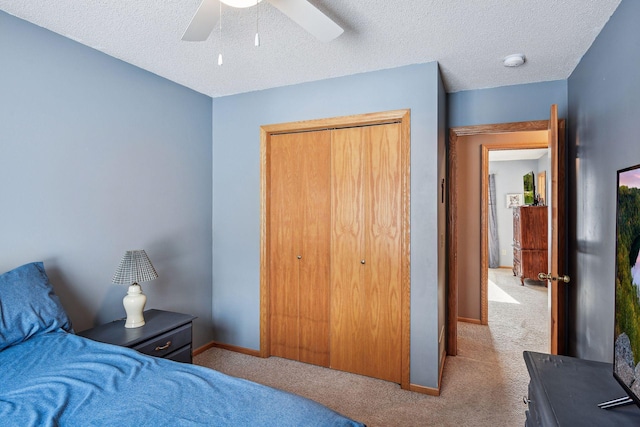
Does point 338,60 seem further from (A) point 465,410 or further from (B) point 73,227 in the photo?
(A) point 465,410

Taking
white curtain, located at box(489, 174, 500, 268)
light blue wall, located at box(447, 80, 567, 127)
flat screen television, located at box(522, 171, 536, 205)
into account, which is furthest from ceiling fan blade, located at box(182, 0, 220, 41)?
white curtain, located at box(489, 174, 500, 268)

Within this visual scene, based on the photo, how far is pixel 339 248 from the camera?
2957mm

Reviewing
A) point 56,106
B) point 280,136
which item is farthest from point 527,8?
point 56,106

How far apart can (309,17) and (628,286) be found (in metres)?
1.67

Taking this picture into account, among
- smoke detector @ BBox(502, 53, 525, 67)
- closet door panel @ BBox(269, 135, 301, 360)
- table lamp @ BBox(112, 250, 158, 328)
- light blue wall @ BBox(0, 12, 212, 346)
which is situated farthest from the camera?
closet door panel @ BBox(269, 135, 301, 360)

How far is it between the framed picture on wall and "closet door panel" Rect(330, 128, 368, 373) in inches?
261

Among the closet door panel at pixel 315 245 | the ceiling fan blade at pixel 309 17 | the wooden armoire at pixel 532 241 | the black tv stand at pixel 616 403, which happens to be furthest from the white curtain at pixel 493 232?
the ceiling fan blade at pixel 309 17

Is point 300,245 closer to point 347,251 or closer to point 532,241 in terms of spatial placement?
point 347,251

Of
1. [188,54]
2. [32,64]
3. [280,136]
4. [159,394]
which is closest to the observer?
[159,394]

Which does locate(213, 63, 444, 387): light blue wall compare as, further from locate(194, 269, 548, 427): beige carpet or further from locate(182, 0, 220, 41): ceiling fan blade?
locate(182, 0, 220, 41): ceiling fan blade

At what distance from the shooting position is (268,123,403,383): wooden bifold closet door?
2773mm

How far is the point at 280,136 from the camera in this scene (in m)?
3.21

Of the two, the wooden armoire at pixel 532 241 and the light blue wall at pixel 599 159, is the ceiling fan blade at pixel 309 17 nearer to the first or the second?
the light blue wall at pixel 599 159

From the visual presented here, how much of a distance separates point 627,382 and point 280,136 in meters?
2.80
